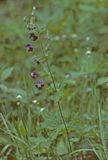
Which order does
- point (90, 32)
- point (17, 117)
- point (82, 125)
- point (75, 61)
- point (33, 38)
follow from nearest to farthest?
1. point (33, 38)
2. point (82, 125)
3. point (17, 117)
4. point (75, 61)
5. point (90, 32)

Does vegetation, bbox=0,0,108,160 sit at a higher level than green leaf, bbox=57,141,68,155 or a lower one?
higher

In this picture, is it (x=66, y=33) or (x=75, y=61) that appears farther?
(x=66, y=33)

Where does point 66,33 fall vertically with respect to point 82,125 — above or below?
above

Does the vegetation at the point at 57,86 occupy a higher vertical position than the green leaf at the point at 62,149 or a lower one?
higher

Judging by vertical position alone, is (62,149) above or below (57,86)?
below

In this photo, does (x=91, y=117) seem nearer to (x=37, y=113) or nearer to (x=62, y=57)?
(x=37, y=113)

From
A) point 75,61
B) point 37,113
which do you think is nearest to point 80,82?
point 75,61

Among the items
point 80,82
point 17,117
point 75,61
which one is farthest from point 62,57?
point 17,117

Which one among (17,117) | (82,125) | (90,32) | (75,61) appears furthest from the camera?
(90,32)
